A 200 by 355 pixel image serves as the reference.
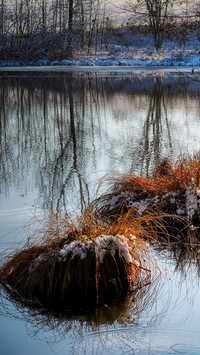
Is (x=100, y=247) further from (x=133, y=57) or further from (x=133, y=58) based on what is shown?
(x=133, y=57)

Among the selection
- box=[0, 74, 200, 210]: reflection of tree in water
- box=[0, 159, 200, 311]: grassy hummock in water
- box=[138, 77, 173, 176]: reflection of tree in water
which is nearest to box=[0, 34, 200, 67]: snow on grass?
box=[0, 74, 200, 210]: reflection of tree in water

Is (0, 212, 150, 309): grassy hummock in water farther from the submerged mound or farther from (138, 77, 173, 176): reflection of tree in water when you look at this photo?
(138, 77, 173, 176): reflection of tree in water

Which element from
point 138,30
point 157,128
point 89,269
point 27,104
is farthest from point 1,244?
point 138,30

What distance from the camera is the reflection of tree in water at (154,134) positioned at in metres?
10.7

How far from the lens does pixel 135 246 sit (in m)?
5.53

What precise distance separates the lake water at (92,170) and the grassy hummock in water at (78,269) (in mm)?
162

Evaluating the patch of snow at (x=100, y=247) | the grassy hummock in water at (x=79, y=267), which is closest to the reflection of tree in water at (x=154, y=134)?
the grassy hummock in water at (x=79, y=267)

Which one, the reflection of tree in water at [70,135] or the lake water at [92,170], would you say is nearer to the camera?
the lake water at [92,170]

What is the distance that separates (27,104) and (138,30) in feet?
81.0

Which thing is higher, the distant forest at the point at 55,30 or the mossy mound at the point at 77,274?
the distant forest at the point at 55,30

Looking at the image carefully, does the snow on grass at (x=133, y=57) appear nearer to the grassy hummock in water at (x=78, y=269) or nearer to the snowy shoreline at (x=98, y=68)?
the snowy shoreline at (x=98, y=68)

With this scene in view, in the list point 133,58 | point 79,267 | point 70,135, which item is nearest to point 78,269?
point 79,267

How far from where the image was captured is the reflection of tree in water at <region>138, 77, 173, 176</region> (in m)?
10.7

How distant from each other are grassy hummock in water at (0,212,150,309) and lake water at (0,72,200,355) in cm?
16
